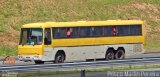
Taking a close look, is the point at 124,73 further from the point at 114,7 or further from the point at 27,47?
the point at 114,7

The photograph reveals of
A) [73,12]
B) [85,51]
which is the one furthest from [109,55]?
[73,12]

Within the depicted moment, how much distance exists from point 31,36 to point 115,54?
687 centimetres

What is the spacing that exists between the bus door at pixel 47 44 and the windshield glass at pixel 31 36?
378 millimetres

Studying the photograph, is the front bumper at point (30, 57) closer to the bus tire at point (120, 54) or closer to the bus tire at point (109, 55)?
the bus tire at point (109, 55)

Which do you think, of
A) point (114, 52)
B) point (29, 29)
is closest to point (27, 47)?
point (29, 29)

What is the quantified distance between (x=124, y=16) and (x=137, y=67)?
3253cm

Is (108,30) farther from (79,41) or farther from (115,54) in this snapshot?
(79,41)

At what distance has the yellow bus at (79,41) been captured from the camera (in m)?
34.7

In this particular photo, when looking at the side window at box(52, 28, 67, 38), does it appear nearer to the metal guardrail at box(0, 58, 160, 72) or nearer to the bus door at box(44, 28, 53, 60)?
the bus door at box(44, 28, 53, 60)

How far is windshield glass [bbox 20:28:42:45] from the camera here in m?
34.7

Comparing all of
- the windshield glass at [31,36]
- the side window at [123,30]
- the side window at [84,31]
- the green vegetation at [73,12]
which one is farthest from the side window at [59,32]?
the green vegetation at [73,12]

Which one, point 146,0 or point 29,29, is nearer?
point 29,29

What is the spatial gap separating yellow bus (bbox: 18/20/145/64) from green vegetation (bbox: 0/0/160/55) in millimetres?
10505

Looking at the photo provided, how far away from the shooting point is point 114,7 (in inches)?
2472
